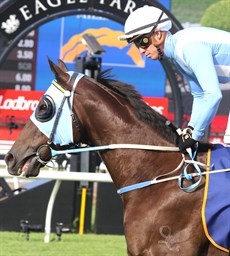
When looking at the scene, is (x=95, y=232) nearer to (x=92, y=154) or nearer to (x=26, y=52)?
(x=92, y=154)

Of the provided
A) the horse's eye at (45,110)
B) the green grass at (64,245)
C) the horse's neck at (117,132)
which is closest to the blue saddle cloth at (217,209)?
the horse's neck at (117,132)

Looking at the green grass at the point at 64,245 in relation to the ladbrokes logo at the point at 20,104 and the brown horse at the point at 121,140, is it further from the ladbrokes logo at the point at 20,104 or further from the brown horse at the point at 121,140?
the brown horse at the point at 121,140

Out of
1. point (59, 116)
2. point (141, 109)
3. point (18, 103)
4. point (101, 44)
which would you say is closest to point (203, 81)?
point (141, 109)

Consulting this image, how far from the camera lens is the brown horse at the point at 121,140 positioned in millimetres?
→ 4219

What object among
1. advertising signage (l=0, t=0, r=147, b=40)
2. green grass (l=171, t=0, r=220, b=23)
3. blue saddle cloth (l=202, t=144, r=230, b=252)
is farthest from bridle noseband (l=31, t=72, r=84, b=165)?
green grass (l=171, t=0, r=220, b=23)

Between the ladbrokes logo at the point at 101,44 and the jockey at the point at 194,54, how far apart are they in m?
8.87

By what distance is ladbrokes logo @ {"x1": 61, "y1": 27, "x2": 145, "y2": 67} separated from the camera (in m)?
13.3

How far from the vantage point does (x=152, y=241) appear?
163 inches

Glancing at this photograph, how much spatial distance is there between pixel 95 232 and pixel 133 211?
502 centimetres

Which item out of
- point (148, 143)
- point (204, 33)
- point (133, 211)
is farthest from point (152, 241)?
point (204, 33)

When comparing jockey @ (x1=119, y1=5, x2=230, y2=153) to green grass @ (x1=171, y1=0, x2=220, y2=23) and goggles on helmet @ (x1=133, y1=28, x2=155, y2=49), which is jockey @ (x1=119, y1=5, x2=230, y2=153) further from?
green grass @ (x1=171, y1=0, x2=220, y2=23)

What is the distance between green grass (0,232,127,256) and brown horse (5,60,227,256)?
319 centimetres

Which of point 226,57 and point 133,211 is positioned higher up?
point 226,57

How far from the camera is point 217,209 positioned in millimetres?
4129
